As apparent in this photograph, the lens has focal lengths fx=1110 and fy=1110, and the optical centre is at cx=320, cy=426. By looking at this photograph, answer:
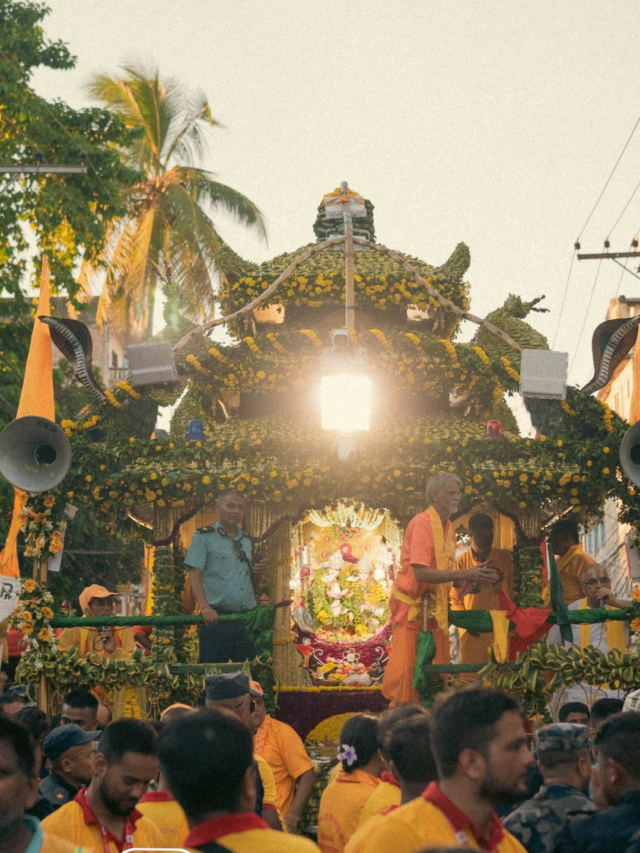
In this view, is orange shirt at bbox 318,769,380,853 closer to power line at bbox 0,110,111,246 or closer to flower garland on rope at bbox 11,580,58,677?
flower garland on rope at bbox 11,580,58,677

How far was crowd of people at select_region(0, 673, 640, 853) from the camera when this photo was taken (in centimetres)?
333

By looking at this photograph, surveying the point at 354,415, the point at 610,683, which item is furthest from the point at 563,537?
the point at 354,415

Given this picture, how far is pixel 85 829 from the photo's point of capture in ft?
14.6

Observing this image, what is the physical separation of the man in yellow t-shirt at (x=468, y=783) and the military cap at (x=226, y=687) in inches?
95.9

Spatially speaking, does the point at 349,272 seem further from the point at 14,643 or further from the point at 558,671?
the point at 14,643

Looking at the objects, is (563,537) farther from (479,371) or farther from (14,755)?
(14,755)

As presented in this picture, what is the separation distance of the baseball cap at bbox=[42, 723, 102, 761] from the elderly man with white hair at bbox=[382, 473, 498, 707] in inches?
144

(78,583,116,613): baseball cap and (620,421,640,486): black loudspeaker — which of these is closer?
(620,421,640,486): black loudspeaker

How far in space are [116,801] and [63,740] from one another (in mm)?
1163

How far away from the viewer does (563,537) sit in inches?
419

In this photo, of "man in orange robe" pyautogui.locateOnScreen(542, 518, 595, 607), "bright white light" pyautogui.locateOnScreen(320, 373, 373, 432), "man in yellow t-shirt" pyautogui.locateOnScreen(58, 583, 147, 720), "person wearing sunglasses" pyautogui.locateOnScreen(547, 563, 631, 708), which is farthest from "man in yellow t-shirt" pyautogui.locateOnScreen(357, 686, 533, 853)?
"man in orange robe" pyautogui.locateOnScreen(542, 518, 595, 607)

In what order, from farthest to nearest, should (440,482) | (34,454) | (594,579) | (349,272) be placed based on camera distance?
(349,272), (34,454), (594,579), (440,482)

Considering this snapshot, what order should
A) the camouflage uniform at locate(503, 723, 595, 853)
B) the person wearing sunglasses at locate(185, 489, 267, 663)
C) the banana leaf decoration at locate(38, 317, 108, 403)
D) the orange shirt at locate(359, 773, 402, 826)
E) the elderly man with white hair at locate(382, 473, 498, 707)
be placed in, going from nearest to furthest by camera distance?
the camouflage uniform at locate(503, 723, 595, 853)
the orange shirt at locate(359, 773, 402, 826)
the elderly man with white hair at locate(382, 473, 498, 707)
the person wearing sunglasses at locate(185, 489, 267, 663)
the banana leaf decoration at locate(38, 317, 108, 403)

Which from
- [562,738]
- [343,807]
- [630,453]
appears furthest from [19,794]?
[630,453]
